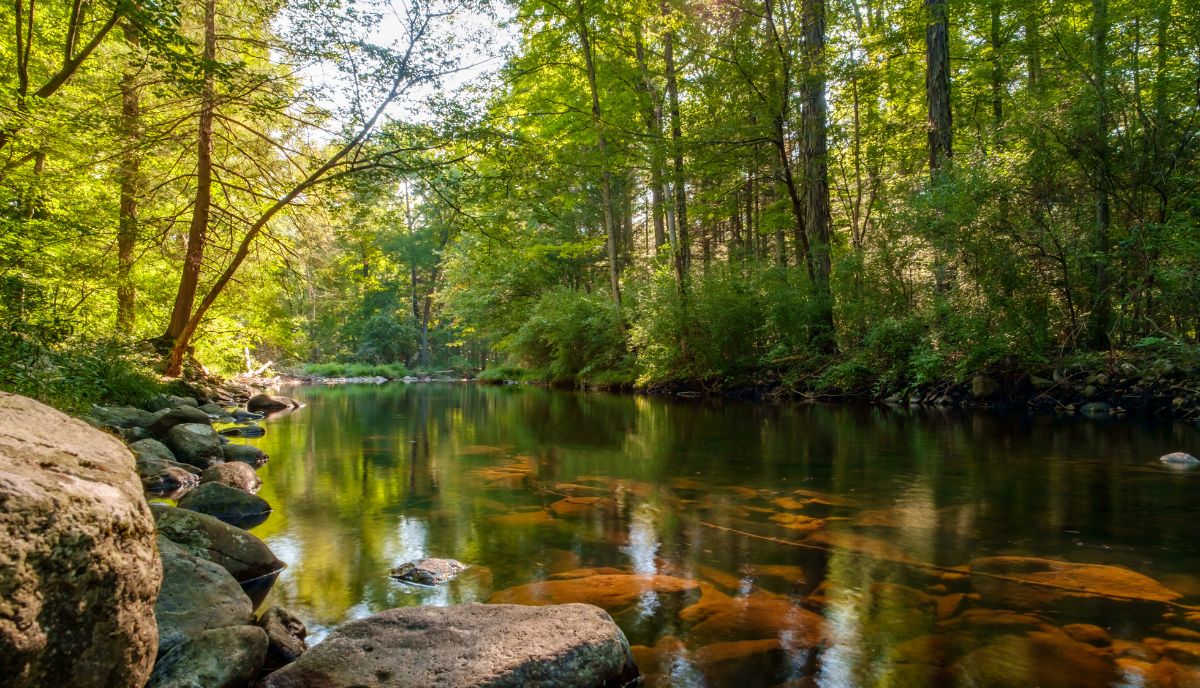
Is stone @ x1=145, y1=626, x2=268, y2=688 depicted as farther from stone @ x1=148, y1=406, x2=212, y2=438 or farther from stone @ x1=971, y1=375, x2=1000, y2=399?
stone @ x1=971, y1=375, x2=1000, y2=399

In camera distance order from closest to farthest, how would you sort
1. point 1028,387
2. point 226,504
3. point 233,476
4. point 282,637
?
point 282,637, point 226,504, point 233,476, point 1028,387

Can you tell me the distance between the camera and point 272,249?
41.6 ft

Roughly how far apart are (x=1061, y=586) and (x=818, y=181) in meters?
11.5

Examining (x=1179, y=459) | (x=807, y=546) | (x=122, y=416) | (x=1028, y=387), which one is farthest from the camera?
(x=1028, y=387)

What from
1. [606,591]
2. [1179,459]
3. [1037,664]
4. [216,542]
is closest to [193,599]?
[216,542]

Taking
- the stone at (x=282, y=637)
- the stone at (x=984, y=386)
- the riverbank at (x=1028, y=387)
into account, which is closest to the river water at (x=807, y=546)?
the stone at (x=282, y=637)

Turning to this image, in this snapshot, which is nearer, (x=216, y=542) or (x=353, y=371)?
(x=216, y=542)

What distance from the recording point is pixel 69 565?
5.86 ft

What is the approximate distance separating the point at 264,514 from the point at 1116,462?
8.13 meters

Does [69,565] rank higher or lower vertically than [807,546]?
higher

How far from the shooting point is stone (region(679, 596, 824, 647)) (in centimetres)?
299

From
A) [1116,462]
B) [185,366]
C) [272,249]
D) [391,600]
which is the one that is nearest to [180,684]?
[391,600]

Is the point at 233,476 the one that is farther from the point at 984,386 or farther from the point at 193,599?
the point at 984,386

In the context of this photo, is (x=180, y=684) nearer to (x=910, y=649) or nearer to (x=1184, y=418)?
(x=910, y=649)
